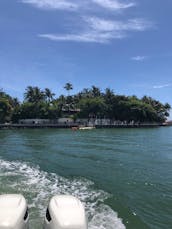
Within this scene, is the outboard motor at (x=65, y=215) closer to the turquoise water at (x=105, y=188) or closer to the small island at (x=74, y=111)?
the turquoise water at (x=105, y=188)

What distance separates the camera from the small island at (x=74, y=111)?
12462 cm

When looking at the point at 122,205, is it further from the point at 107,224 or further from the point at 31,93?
the point at 31,93

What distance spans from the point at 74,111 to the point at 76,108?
6.81 ft

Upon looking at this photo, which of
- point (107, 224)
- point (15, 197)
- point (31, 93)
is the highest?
point (31, 93)

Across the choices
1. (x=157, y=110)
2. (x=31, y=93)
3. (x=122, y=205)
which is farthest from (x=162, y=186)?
(x=157, y=110)

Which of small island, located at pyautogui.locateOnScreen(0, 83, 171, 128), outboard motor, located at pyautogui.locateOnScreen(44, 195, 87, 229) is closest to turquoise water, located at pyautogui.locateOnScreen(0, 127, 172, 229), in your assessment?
outboard motor, located at pyautogui.locateOnScreen(44, 195, 87, 229)

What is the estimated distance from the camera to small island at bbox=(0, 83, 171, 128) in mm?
124625

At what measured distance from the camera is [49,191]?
51.8ft

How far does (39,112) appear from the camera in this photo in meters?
124

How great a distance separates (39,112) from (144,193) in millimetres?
109989

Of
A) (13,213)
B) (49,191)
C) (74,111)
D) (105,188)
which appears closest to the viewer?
(13,213)

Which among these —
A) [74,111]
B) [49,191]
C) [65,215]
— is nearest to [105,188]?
[49,191]

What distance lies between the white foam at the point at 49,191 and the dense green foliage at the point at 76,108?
338 ft

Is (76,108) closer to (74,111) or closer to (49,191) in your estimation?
(74,111)
